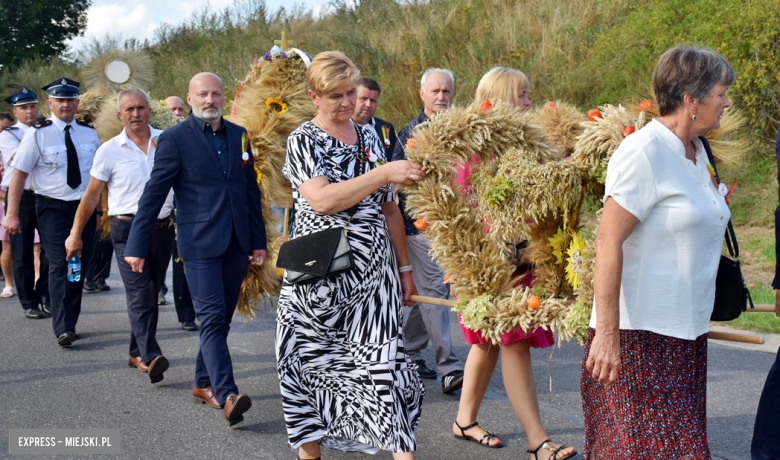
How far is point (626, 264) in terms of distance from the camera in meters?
2.59

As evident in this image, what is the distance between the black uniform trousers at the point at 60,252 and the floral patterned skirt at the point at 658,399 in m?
5.40

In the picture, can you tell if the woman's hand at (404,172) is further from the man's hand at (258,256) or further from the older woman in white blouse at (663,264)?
the man's hand at (258,256)

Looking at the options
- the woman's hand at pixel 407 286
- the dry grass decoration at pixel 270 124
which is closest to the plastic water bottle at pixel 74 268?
the dry grass decoration at pixel 270 124

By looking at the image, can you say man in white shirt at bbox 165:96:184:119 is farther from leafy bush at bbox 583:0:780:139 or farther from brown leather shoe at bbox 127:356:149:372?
leafy bush at bbox 583:0:780:139

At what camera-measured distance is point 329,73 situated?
334 centimetres

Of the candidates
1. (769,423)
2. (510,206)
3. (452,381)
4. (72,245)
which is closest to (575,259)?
(510,206)

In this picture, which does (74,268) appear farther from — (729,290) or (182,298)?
(729,290)

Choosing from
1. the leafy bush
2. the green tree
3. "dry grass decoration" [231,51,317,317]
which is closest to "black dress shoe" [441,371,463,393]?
"dry grass decoration" [231,51,317,317]

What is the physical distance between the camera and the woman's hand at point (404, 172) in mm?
3176

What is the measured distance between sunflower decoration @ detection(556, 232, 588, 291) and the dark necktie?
5.33 m

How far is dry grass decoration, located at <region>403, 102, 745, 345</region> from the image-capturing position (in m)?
3.03

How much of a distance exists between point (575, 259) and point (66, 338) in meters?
5.03

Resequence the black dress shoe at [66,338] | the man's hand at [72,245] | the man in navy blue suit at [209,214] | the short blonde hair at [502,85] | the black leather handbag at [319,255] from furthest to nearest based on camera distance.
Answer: the black dress shoe at [66,338], the man's hand at [72,245], the man in navy blue suit at [209,214], the short blonde hair at [502,85], the black leather handbag at [319,255]

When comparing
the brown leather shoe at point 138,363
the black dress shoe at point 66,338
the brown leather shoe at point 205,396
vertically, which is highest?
the black dress shoe at point 66,338
